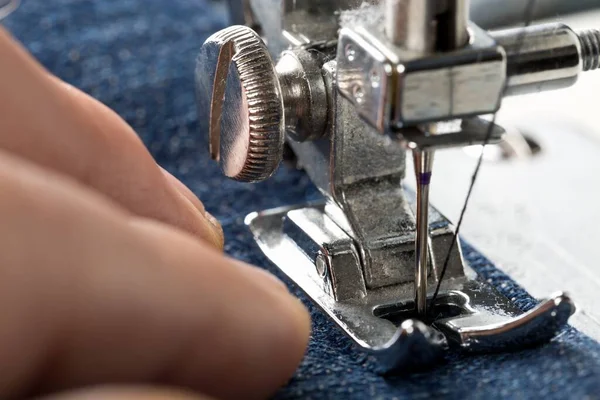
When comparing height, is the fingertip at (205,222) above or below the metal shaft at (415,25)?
below

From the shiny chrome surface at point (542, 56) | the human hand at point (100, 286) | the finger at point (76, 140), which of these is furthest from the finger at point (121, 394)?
the shiny chrome surface at point (542, 56)

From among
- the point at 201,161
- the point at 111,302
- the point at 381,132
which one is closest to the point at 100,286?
the point at 111,302

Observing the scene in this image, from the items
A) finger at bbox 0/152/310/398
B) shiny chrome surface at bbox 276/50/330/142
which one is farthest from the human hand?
shiny chrome surface at bbox 276/50/330/142

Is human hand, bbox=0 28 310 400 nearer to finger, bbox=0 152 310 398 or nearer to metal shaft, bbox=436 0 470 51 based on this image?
finger, bbox=0 152 310 398

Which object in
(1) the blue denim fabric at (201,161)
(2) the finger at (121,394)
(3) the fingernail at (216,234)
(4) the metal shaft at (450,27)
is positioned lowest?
(1) the blue denim fabric at (201,161)

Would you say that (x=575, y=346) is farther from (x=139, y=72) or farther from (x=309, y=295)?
(x=139, y=72)

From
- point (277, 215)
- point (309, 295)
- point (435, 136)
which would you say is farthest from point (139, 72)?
point (435, 136)

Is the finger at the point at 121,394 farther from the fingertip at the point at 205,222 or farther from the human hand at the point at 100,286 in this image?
the fingertip at the point at 205,222
